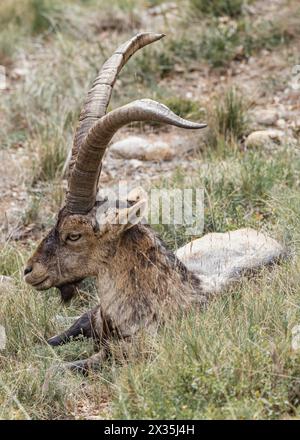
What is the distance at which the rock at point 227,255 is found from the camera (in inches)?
286

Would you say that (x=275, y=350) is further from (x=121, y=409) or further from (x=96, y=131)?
(x=96, y=131)

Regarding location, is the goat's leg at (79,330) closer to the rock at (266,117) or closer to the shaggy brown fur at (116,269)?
the shaggy brown fur at (116,269)

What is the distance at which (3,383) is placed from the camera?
5926 mm

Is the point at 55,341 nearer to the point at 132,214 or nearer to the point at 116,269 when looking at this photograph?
the point at 116,269

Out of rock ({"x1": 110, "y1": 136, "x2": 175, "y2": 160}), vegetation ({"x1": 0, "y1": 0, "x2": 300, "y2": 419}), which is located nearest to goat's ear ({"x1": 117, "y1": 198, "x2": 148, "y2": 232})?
vegetation ({"x1": 0, "y1": 0, "x2": 300, "y2": 419})

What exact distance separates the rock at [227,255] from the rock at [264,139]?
2604 millimetres

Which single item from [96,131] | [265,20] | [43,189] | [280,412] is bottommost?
[280,412]

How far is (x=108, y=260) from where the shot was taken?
6.68 m

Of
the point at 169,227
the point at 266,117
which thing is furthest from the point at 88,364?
the point at 266,117

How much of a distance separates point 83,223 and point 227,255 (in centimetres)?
138

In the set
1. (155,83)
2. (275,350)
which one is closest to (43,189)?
(155,83)

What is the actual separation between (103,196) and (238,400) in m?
2.15

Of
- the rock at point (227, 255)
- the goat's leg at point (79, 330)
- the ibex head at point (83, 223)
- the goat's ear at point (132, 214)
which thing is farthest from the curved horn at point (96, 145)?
the rock at point (227, 255)

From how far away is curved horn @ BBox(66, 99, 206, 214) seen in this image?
5898mm
